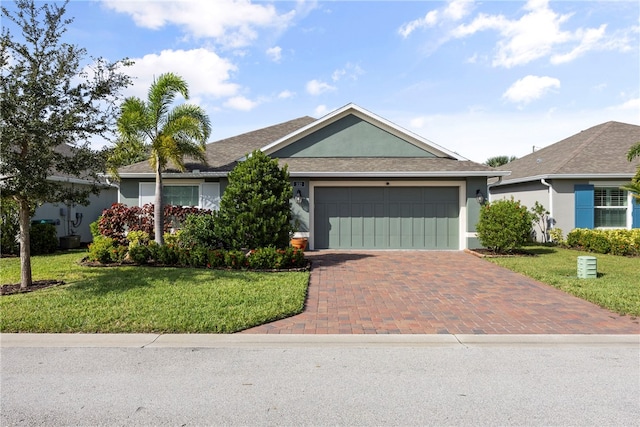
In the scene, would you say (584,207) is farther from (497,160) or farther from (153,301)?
(153,301)

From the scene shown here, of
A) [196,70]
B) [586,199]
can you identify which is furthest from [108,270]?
[586,199]

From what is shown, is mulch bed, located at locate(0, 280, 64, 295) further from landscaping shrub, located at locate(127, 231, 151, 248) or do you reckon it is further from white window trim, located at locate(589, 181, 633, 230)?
white window trim, located at locate(589, 181, 633, 230)

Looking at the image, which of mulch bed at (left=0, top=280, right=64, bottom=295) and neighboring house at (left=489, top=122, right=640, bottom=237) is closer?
mulch bed at (left=0, top=280, right=64, bottom=295)

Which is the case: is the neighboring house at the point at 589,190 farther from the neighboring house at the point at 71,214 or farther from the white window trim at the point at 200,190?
the neighboring house at the point at 71,214

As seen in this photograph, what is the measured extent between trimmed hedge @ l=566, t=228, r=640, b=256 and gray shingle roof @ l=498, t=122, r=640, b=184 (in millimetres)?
2413

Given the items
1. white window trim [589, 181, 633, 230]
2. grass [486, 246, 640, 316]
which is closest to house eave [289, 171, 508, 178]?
grass [486, 246, 640, 316]

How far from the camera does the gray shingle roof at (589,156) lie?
15805 mm

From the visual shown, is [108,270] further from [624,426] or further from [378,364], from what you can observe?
→ [624,426]

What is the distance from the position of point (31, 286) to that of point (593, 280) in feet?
40.2

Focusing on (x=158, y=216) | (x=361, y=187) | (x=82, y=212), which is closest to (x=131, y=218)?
(x=158, y=216)

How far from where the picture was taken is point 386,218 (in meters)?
15.1

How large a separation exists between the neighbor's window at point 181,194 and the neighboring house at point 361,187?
0.12 feet

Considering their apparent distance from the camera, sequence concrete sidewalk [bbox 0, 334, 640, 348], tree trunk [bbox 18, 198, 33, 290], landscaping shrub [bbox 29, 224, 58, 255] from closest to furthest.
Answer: concrete sidewalk [bbox 0, 334, 640, 348] < tree trunk [bbox 18, 198, 33, 290] < landscaping shrub [bbox 29, 224, 58, 255]

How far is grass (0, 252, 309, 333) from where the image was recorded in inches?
231
